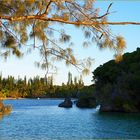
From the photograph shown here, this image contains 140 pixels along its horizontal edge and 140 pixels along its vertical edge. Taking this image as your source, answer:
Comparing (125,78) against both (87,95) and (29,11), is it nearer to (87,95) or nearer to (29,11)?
(87,95)

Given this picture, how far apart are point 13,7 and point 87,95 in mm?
72788

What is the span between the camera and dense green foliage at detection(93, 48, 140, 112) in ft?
198

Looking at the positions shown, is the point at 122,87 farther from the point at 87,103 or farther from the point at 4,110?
the point at 4,110

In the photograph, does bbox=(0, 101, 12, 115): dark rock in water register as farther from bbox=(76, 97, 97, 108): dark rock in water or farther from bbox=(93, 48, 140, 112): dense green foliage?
bbox=(76, 97, 97, 108): dark rock in water

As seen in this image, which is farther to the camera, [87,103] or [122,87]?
[87,103]

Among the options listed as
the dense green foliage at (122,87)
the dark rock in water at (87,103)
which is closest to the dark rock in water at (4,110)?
the dense green foliage at (122,87)

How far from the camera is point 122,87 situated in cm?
6081

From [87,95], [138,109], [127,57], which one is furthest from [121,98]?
[87,95]

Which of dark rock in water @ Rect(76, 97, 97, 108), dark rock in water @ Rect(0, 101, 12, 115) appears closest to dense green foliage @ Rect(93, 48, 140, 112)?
dark rock in water @ Rect(76, 97, 97, 108)

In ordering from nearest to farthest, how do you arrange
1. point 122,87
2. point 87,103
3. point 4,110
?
point 4,110
point 122,87
point 87,103

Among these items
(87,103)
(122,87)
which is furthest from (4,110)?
(87,103)

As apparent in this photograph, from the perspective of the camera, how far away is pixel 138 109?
6272 cm

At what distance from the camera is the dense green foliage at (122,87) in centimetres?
6028

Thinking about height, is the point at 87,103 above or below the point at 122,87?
below
